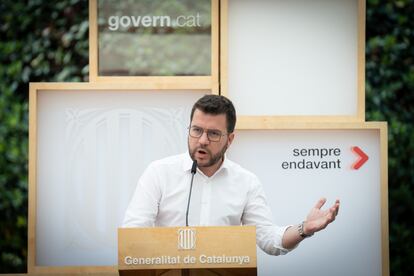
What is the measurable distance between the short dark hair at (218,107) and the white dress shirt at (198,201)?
0.71ft

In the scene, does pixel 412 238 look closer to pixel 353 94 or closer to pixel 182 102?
pixel 353 94

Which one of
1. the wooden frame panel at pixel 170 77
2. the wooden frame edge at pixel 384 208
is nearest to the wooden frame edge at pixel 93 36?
the wooden frame panel at pixel 170 77

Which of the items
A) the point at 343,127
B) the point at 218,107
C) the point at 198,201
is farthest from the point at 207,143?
the point at 343,127

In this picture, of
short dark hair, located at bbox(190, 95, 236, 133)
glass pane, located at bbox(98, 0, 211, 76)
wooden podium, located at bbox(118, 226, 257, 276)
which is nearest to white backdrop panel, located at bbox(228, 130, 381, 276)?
short dark hair, located at bbox(190, 95, 236, 133)

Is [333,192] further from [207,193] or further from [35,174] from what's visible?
[35,174]

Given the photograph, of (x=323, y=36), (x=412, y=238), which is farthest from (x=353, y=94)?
(x=412, y=238)

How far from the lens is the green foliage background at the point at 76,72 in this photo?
557 centimetres

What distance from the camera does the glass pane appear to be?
428 cm

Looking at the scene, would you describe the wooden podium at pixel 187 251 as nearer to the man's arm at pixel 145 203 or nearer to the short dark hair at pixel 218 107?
the man's arm at pixel 145 203

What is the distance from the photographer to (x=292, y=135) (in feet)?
13.9

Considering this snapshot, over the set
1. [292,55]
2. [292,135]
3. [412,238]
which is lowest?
[412,238]

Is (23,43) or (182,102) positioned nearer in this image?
(182,102)

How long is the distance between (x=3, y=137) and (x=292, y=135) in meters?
2.23

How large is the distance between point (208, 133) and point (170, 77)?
484 millimetres
